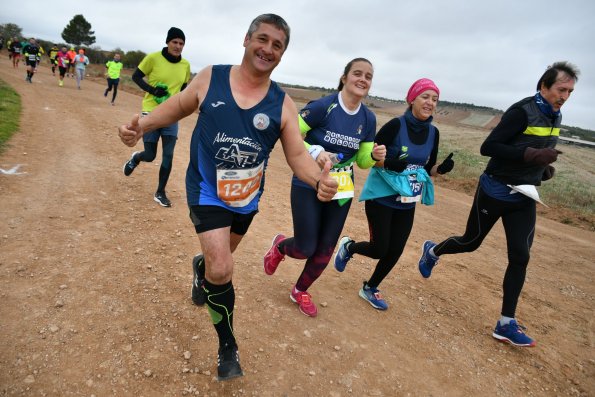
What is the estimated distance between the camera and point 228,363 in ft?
8.79

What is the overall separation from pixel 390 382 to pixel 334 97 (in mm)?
2516

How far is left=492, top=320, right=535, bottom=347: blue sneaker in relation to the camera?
145 inches

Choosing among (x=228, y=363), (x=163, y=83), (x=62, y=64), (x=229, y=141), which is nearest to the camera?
(x=229, y=141)

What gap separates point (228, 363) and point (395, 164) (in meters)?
2.28

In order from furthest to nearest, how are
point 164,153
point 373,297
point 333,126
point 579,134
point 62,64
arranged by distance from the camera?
point 579,134, point 62,64, point 164,153, point 373,297, point 333,126

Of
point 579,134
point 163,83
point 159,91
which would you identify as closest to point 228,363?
point 159,91

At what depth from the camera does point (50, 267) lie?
11.8 ft

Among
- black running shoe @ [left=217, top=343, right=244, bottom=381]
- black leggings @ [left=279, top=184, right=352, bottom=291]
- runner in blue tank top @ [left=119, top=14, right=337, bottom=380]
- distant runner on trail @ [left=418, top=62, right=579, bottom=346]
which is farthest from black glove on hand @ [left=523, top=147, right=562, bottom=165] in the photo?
black running shoe @ [left=217, top=343, right=244, bottom=381]

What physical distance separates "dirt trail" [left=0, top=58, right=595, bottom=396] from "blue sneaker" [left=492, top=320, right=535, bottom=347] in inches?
3.7

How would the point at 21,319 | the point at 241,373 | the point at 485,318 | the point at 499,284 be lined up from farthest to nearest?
the point at 499,284, the point at 485,318, the point at 21,319, the point at 241,373

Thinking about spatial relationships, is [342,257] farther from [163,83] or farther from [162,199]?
[163,83]

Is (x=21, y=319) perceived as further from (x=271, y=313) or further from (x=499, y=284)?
(x=499, y=284)

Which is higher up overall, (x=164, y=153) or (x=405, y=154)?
(x=405, y=154)

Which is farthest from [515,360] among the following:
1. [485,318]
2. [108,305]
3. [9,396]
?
[9,396]
